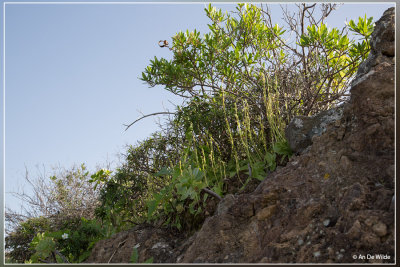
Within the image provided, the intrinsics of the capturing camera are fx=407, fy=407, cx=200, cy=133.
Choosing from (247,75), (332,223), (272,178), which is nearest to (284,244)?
(332,223)

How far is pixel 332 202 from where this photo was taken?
2.35 meters

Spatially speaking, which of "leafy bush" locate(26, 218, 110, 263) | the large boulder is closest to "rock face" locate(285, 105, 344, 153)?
the large boulder

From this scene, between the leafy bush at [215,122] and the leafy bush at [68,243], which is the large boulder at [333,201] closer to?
the leafy bush at [215,122]

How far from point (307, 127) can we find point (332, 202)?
96cm

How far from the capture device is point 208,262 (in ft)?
8.04

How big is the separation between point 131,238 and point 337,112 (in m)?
1.94

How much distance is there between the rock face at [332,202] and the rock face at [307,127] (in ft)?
0.70

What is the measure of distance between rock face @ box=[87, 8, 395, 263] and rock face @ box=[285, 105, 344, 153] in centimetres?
21

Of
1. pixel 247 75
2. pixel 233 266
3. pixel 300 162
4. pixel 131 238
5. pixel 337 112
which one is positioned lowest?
pixel 233 266

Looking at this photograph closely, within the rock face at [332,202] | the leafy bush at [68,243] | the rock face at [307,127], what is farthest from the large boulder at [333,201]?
the leafy bush at [68,243]

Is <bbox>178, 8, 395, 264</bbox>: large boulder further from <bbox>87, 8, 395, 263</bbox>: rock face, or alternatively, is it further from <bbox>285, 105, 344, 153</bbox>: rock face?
<bbox>285, 105, 344, 153</bbox>: rock face

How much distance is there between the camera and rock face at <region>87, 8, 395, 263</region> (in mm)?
2066

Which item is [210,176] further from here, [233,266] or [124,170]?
[124,170]

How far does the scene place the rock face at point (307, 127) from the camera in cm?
315
